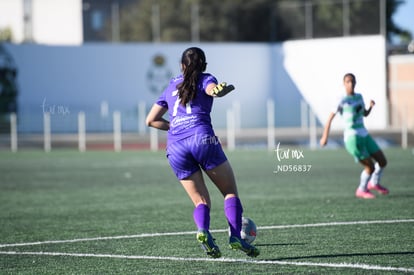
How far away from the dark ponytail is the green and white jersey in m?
Answer: 7.26

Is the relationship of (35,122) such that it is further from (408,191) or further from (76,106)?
(408,191)

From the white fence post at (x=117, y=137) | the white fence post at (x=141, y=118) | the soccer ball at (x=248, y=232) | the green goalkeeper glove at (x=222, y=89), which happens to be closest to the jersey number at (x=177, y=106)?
the green goalkeeper glove at (x=222, y=89)

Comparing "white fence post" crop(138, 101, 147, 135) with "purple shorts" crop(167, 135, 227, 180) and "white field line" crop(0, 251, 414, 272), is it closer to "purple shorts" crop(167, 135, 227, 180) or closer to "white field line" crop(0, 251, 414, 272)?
"white field line" crop(0, 251, 414, 272)

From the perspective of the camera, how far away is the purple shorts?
843 centimetres

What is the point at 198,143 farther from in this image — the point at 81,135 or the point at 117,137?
the point at 81,135

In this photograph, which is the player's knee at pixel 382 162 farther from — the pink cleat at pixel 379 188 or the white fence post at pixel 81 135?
the white fence post at pixel 81 135

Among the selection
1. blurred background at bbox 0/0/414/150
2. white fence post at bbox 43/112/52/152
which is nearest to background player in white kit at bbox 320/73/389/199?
blurred background at bbox 0/0/414/150

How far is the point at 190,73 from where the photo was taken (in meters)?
8.45

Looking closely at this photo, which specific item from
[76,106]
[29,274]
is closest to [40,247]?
[29,274]

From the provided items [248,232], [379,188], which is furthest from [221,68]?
[248,232]

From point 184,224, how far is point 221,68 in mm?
38446

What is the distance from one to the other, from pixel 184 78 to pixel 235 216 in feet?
4.82

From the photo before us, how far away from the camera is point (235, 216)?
8.55 m

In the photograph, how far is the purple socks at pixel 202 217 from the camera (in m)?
8.48
